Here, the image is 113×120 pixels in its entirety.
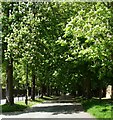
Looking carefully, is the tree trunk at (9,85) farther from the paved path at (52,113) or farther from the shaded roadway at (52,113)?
the paved path at (52,113)

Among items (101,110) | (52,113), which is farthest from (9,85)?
(101,110)

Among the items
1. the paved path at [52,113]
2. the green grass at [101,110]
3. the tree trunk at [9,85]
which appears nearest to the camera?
the green grass at [101,110]

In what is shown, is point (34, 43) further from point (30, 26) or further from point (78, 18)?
point (78, 18)

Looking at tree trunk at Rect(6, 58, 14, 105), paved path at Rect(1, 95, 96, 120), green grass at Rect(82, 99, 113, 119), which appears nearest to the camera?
green grass at Rect(82, 99, 113, 119)

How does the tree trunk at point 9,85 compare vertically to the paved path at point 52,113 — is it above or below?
above

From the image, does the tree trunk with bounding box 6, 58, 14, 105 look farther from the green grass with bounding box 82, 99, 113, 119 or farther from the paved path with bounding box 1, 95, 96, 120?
the green grass with bounding box 82, 99, 113, 119

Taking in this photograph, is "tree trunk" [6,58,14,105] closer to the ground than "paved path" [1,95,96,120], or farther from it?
farther from it

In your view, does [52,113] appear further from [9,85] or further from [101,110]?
[9,85]

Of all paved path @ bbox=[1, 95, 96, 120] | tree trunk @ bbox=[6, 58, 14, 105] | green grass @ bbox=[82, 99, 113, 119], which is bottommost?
paved path @ bbox=[1, 95, 96, 120]

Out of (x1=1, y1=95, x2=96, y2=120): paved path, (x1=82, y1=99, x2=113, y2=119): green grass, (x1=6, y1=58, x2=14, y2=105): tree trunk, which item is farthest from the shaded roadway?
(x1=6, y1=58, x2=14, y2=105): tree trunk

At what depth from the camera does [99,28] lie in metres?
20.8

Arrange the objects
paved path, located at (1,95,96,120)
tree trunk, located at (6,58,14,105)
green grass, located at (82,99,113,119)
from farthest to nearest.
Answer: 1. tree trunk, located at (6,58,14,105)
2. paved path, located at (1,95,96,120)
3. green grass, located at (82,99,113,119)

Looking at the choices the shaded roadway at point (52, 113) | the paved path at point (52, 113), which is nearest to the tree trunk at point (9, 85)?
the shaded roadway at point (52, 113)

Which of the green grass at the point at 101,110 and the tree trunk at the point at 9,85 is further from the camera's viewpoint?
the tree trunk at the point at 9,85
